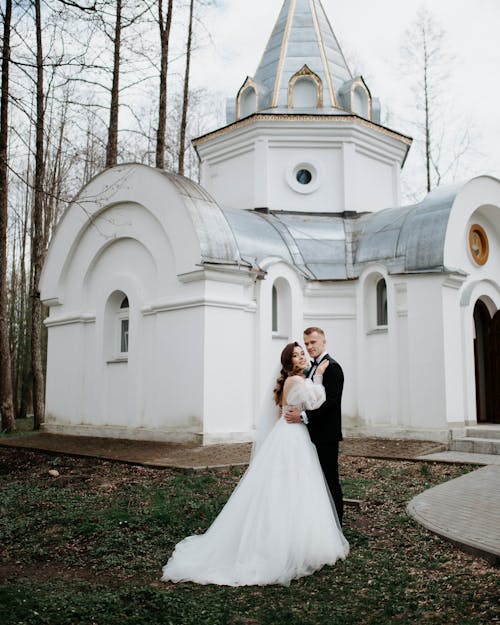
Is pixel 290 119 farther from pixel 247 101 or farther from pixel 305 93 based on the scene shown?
pixel 247 101

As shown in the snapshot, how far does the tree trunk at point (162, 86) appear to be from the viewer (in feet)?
60.3

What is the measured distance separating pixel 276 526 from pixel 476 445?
7.28m

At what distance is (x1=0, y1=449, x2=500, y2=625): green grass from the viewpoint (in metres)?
4.50

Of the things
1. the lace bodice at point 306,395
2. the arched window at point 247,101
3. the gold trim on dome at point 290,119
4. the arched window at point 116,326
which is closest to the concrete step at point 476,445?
the lace bodice at point 306,395

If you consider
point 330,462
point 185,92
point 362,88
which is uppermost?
point 185,92

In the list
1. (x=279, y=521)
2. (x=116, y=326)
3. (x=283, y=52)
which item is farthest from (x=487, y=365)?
(x=279, y=521)

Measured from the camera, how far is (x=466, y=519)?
6.64 m

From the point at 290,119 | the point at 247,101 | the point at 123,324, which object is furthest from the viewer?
the point at 247,101

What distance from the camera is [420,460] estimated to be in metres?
10.5

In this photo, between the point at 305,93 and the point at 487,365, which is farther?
the point at 305,93

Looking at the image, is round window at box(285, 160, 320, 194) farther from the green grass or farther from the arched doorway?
the green grass

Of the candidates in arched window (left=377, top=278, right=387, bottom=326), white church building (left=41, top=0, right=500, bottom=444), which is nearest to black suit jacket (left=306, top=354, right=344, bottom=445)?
white church building (left=41, top=0, right=500, bottom=444)

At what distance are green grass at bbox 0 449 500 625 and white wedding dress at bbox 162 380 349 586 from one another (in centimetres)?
15

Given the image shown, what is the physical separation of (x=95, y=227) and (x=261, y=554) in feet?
37.2
